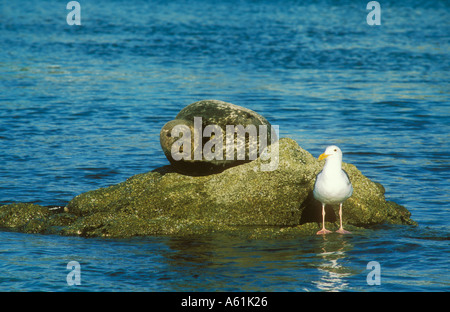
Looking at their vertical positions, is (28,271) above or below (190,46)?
below

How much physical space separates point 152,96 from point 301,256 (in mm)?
12823

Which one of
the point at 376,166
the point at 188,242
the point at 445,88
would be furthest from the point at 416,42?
the point at 188,242

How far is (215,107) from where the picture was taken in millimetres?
9547

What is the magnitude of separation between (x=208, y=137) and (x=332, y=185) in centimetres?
206

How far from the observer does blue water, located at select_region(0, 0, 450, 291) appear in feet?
23.8

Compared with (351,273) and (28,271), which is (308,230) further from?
(28,271)

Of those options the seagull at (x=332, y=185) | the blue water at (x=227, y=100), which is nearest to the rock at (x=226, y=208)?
the blue water at (x=227, y=100)

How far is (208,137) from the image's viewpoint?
9281 mm

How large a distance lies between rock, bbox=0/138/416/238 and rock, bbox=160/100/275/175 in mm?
216

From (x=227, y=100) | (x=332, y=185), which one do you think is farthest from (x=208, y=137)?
(x=227, y=100)

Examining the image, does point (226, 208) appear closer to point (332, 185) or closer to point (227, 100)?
point (332, 185)

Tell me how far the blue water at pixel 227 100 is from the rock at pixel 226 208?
328 mm

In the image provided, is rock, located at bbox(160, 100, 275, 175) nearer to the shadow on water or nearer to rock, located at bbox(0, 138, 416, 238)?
rock, located at bbox(0, 138, 416, 238)
